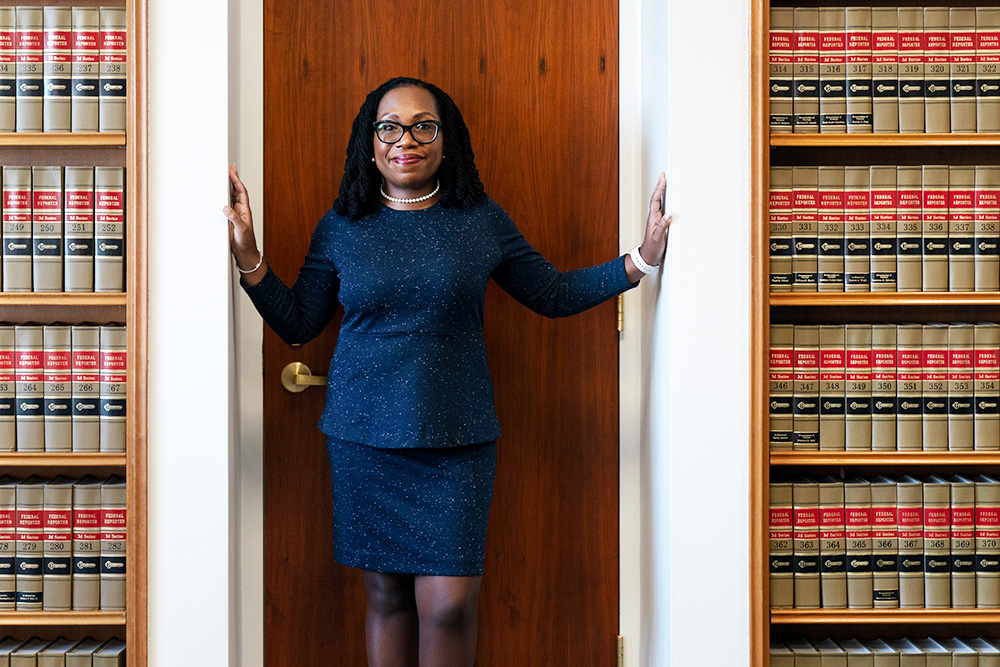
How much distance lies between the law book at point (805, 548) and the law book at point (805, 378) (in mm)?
153

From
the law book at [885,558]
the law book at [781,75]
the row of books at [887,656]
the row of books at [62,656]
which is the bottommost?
the row of books at [887,656]

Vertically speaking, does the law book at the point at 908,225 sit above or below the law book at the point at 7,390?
above

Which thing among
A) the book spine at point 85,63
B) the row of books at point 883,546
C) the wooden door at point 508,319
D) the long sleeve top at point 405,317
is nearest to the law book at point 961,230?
the row of books at point 883,546

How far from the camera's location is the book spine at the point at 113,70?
1.83m

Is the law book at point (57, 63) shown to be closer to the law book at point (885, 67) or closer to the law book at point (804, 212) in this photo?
the law book at point (804, 212)

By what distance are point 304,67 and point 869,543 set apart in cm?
177

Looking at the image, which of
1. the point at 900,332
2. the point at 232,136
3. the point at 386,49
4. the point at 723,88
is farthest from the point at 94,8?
the point at 900,332

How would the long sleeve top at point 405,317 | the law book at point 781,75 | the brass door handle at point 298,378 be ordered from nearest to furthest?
the long sleeve top at point 405,317, the law book at point 781,75, the brass door handle at point 298,378

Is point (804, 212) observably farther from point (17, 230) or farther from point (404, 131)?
point (17, 230)

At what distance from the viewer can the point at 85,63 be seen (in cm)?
183

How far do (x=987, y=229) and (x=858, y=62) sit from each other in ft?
1.57

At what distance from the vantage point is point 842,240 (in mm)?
1890

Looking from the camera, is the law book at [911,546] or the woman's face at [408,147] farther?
the law book at [911,546]

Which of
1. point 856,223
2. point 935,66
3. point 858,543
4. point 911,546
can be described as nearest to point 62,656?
point 858,543
